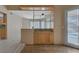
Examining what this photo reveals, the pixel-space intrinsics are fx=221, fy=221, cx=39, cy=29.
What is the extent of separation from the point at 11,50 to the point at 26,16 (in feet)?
1.66

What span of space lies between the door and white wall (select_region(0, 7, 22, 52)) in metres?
0.65

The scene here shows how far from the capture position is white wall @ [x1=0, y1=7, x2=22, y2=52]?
2.99m

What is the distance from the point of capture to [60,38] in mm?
2982

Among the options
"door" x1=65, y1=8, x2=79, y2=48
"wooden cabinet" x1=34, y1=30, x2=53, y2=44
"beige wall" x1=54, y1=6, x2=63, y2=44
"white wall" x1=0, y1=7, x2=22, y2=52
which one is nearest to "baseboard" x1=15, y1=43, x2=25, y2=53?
"white wall" x1=0, y1=7, x2=22, y2=52

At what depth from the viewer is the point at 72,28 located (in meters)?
3.00

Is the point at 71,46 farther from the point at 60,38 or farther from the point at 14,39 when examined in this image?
the point at 14,39

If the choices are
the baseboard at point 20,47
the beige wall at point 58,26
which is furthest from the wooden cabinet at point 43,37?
the baseboard at point 20,47

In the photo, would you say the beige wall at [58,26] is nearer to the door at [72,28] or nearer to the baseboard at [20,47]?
the door at [72,28]

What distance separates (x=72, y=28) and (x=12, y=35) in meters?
0.82

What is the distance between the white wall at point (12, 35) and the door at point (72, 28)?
65 centimetres

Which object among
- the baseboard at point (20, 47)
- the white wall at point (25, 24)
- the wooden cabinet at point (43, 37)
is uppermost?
the white wall at point (25, 24)

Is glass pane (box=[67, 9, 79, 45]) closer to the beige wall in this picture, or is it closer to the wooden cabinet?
the beige wall

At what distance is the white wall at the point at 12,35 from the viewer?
2992 millimetres
